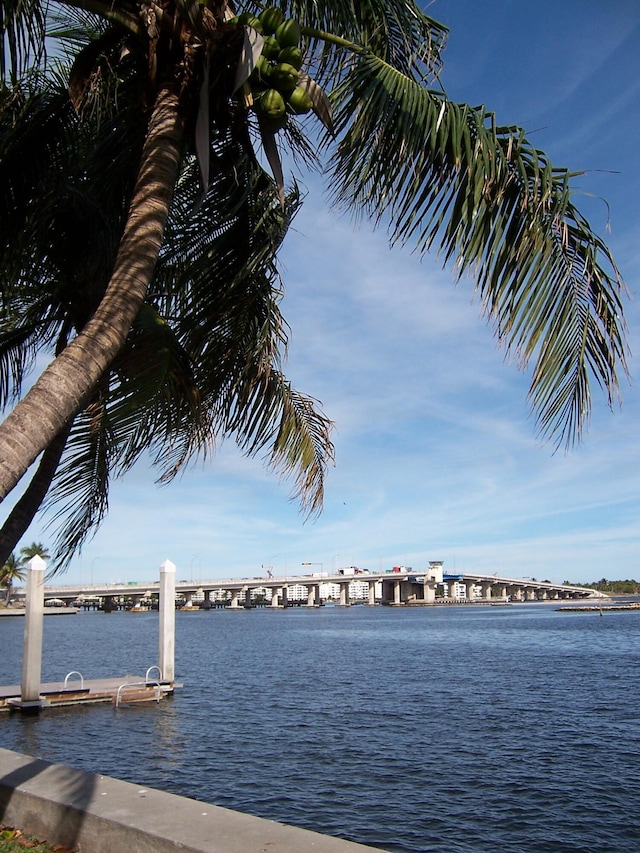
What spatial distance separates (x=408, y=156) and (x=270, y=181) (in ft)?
6.11

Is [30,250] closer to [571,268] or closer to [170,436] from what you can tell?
[170,436]

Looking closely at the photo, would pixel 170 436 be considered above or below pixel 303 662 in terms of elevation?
above

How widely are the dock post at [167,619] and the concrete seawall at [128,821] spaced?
24538mm

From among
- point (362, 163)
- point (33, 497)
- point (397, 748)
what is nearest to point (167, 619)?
point (397, 748)

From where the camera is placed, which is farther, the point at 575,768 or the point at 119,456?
the point at 575,768

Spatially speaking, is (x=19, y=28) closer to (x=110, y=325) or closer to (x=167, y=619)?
(x=110, y=325)

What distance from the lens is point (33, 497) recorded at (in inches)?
234

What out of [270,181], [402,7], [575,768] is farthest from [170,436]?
[575,768]

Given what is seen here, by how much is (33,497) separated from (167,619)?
2747 centimetres

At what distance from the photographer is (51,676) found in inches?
1827

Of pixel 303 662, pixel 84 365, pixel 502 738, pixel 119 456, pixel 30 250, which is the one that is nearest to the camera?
pixel 84 365

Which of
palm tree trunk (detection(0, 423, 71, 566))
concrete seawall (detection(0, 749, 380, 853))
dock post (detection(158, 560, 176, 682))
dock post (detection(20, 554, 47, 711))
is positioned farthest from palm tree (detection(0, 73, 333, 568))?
dock post (detection(158, 560, 176, 682))

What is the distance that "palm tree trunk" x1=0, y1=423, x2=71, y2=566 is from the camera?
5566 mm

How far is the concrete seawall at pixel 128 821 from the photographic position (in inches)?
229
